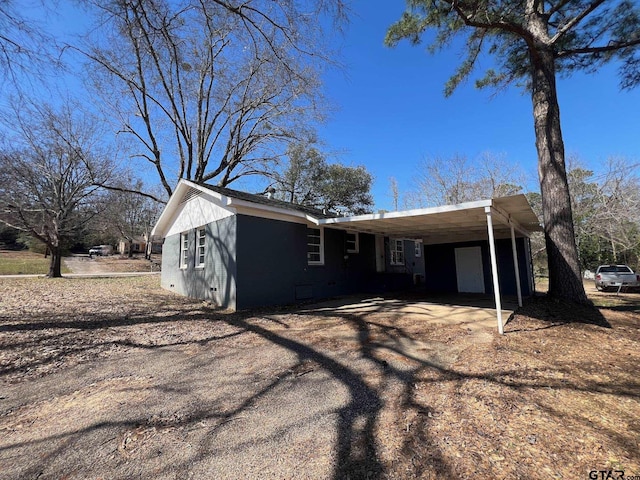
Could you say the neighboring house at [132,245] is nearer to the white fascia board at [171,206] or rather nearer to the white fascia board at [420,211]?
the white fascia board at [171,206]

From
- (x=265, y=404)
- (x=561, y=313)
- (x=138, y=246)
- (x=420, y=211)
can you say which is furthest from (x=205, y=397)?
(x=138, y=246)

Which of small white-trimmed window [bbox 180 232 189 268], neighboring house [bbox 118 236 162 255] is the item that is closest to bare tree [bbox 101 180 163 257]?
neighboring house [bbox 118 236 162 255]

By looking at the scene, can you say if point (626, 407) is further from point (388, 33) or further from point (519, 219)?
point (388, 33)

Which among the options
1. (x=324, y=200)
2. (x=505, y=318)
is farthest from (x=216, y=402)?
(x=324, y=200)

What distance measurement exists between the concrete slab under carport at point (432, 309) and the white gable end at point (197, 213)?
389 cm

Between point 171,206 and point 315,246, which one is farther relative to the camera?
point 171,206

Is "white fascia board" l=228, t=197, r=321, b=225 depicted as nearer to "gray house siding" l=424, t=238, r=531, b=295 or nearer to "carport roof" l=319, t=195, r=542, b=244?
"carport roof" l=319, t=195, r=542, b=244

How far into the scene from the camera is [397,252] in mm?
13594

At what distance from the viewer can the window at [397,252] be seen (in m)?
13.2

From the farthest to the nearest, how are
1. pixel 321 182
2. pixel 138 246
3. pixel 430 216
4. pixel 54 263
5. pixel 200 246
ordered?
pixel 138 246
pixel 321 182
pixel 54 263
pixel 200 246
pixel 430 216

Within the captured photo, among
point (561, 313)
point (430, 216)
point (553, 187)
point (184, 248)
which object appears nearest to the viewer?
point (561, 313)

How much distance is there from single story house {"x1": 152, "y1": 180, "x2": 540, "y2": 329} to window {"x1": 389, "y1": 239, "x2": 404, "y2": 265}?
1.9 inches

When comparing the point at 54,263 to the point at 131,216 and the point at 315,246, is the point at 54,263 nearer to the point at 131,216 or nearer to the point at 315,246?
the point at 315,246

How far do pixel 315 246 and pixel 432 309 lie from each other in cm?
418
